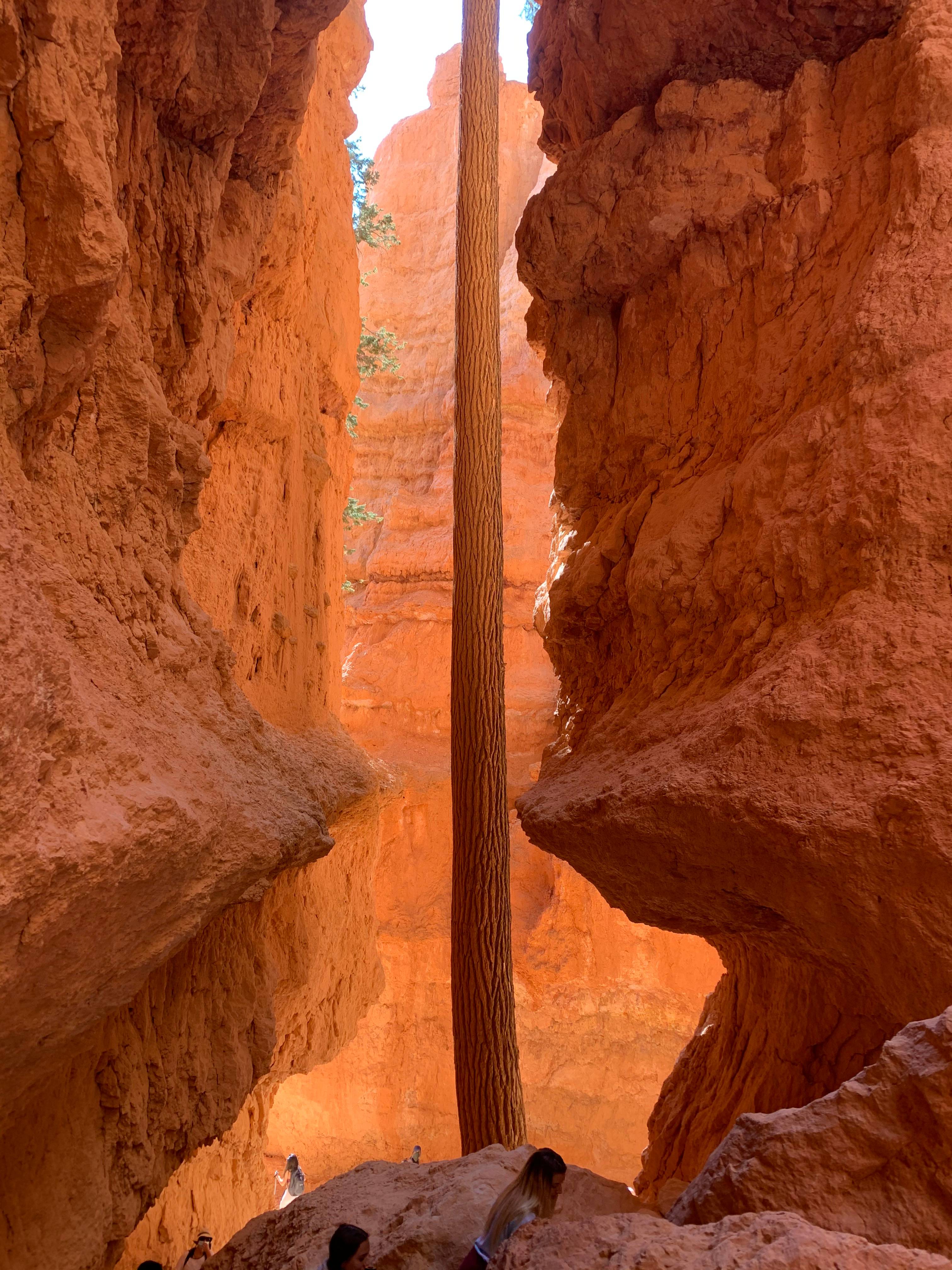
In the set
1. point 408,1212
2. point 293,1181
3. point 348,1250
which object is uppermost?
point 348,1250

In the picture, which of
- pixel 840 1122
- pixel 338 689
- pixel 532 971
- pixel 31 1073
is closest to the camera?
pixel 840 1122

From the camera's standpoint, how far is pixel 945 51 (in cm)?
392

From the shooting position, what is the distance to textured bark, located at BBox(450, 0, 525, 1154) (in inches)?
239

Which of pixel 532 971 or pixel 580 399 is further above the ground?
pixel 580 399

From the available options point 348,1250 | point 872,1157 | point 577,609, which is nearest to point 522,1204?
point 348,1250

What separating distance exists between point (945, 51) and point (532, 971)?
14.4 metres

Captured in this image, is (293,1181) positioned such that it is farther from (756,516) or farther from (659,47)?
(659,47)

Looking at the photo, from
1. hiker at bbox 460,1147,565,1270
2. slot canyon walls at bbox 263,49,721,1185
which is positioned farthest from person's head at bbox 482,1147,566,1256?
slot canyon walls at bbox 263,49,721,1185

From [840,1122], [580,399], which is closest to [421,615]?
[580,399]

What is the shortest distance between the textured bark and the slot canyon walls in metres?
8.63

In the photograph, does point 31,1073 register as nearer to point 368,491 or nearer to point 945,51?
point 945,51

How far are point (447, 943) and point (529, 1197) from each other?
44.2 ft

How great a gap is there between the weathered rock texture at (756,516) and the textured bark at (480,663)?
0.70m

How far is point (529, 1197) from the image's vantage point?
9.20 feet
